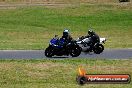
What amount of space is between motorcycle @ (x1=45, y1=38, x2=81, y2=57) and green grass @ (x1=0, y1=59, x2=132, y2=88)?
95.0 inches

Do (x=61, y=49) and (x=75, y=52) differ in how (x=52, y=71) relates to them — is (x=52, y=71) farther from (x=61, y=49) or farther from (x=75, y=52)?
(x=75, y=52)

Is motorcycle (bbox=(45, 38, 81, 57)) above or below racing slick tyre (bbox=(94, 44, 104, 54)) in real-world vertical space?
above

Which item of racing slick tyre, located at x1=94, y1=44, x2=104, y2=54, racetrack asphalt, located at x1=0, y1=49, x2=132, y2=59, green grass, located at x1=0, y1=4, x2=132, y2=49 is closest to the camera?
racetrack asphalt, located at x1=0, y1=49, x2=132, y2=59

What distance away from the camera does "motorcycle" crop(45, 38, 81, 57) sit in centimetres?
2755

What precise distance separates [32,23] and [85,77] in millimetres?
35086

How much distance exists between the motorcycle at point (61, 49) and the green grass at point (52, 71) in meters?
2.41

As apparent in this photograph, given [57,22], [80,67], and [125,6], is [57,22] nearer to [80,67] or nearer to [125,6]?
[125,6]

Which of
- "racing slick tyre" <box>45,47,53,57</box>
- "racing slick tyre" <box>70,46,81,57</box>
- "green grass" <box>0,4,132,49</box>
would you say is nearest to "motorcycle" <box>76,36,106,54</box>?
"racing slick tyre" <box>70,46,81,57</box>

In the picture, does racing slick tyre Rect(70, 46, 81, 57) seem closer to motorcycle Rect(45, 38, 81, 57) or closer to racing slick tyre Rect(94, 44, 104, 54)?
motorcycle Rect(45, 38, 81, 57)

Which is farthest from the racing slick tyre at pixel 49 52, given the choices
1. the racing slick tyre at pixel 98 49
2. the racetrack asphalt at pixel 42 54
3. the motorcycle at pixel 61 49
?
the racing slick tyre at pixel 98 49

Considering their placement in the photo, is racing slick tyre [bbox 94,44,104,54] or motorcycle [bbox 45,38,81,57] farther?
racing slick tyre [bbox 94,44,104,54]

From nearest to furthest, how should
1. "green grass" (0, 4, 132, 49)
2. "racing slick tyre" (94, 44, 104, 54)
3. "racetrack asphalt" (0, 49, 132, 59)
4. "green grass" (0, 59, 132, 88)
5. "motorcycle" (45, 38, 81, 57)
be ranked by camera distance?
"green grass" (0, 59, 132, 88) < "racetrack asphalt" (0, 49, 132, 59) < "motorcycle" (45, 38, 81, 57) < "racing slick tyre" (94, 44, 104, 54) < "green grass" (0, 4, 132, 49)

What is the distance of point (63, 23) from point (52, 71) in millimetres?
31402

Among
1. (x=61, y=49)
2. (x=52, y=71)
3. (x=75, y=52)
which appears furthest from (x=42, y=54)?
(x=52, y=71)
